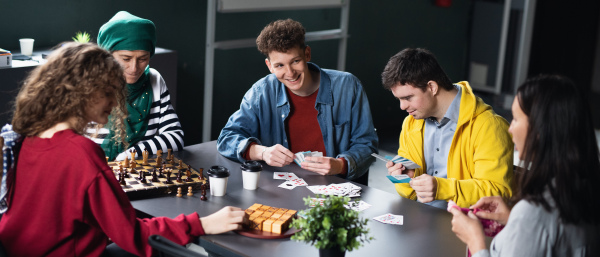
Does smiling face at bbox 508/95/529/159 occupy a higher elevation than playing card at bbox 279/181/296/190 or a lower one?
higher

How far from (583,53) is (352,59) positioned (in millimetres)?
2656

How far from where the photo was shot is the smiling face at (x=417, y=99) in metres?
2.71

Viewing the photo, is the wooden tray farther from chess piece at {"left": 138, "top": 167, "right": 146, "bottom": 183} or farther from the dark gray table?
chess piece at {"left": 138, "top": 167, "right": 146, "bottom": 183}

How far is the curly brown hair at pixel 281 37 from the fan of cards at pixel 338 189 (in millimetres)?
710

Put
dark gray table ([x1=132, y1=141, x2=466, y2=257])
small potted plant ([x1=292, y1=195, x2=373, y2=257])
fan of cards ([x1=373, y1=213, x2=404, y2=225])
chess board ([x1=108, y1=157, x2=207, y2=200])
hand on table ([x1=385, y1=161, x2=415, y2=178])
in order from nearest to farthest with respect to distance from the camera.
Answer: small potted plant ([x1=292, y1=195, x2=373, y2=257]) < dark gray table ([x1=132, y1=141, x2=466, y2=257]) < fan of cards ([x1=373, y1=213, x2=404, y2=225]) < chess board ([x1=108, y1=157, x2=207, y2=200]) < hand on table ([x1=385, y1=161, x2=415, y2=178])

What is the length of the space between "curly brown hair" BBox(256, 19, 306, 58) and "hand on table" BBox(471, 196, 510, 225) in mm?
1201

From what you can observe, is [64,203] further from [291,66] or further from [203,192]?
[291,66]

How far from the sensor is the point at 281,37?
2941 mm

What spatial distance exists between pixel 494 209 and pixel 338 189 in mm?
634

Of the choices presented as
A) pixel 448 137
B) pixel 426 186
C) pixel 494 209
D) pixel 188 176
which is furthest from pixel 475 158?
pixel 188 176

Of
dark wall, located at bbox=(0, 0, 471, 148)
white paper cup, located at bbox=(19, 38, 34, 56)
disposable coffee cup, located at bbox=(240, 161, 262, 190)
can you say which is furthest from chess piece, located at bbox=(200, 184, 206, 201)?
dark wall, located at bbox=(0, 0, 471, 148)

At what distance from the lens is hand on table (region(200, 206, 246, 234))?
211 centimetres

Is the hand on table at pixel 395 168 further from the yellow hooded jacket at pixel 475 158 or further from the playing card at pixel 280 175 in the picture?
the playing card at pixel 280 175

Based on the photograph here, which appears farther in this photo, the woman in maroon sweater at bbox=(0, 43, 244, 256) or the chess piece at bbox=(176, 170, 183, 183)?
the chess piece at bbox=(176, 170, 183, 183)
